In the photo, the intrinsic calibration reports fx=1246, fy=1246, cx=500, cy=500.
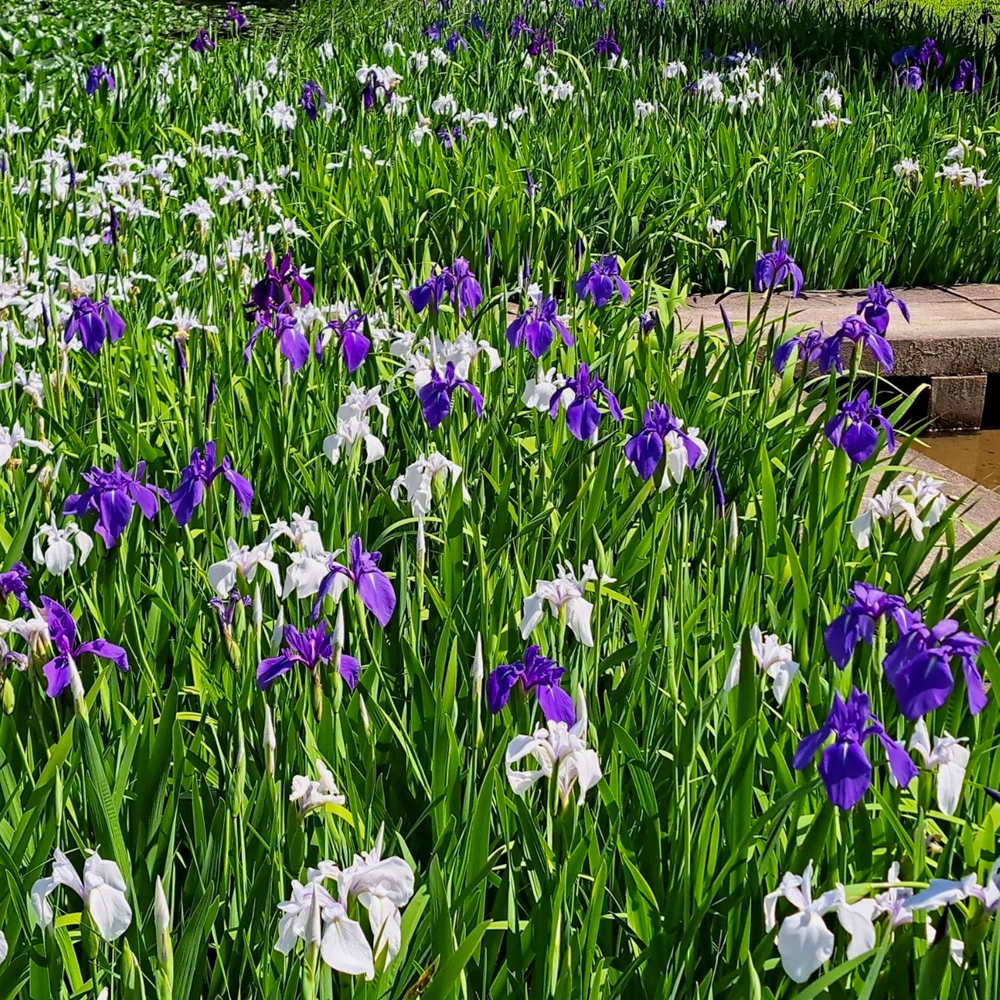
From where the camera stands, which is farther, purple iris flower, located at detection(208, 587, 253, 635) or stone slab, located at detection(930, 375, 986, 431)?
stone slab, located at detection(930, 375, 986, 431)

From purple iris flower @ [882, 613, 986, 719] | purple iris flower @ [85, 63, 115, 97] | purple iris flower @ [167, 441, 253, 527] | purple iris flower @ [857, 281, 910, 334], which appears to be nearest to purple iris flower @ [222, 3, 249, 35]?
purple iris flower @ [85, 63, 115, 97]

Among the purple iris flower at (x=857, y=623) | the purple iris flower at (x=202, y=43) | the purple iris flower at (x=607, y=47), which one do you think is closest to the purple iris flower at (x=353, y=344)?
the purple iris flower at (x=857, y=623)

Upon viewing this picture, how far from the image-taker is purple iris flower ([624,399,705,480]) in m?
1.90

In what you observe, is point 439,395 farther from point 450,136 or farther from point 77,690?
point 450,136

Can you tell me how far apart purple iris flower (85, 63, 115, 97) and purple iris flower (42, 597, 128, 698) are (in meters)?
3.87

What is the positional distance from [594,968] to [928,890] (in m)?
0.48

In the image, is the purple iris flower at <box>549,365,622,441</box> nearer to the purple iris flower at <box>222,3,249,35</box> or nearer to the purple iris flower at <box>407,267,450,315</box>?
the purple iris flower at <box>407,267,450,315</box>

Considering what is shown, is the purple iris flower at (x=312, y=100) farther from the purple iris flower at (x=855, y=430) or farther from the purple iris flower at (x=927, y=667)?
the purple iris flower at (x=927, y=667)

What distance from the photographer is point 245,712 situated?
1545mm

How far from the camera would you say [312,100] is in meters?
4.75

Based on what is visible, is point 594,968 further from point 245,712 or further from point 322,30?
point 322,30

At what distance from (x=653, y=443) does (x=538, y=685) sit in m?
0.61

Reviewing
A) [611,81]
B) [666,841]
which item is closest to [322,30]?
[611,81]

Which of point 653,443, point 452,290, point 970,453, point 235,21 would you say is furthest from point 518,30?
point 653,443
